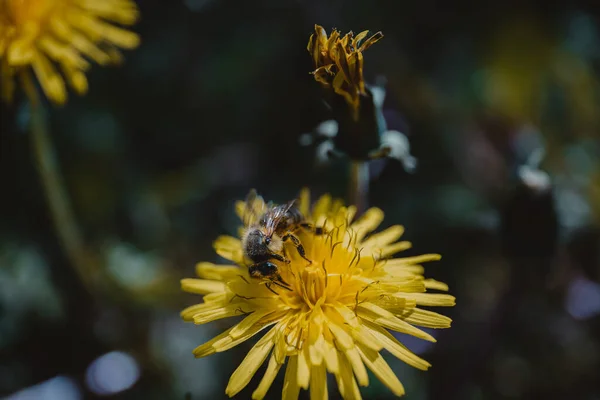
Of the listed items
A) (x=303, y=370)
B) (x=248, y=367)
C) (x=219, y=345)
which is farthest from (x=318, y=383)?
(x=219, y=345)

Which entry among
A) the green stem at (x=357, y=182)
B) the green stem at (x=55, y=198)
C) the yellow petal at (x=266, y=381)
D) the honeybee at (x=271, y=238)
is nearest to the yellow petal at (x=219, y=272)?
the honeybee at (x=271, y=238)

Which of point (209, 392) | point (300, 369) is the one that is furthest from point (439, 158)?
point (300, 369)

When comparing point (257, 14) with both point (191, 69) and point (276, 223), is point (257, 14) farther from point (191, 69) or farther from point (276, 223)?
point (276, 223)

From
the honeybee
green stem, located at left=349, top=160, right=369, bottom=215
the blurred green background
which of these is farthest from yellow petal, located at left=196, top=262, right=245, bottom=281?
the blurred green background

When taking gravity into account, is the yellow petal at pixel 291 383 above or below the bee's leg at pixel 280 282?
below

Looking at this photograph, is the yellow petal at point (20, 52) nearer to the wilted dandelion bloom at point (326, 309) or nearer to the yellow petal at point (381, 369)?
the wilted dandelion bloom at point (326, 309)

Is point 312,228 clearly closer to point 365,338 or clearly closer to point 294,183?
point 365,338

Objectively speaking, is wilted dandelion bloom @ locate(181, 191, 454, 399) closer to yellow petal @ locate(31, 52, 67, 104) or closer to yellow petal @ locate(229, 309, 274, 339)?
yellow petal @ locate(229, 309, 274, 339)
